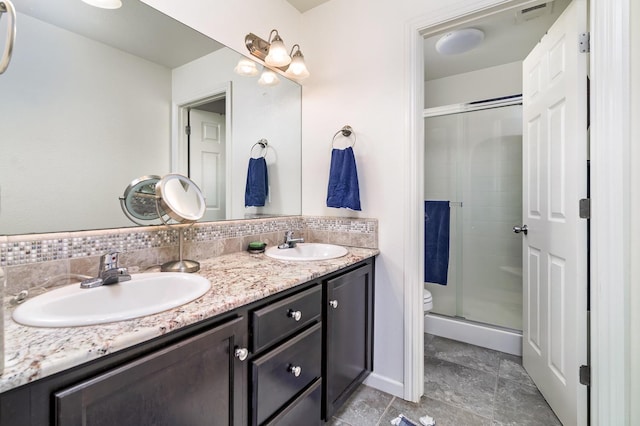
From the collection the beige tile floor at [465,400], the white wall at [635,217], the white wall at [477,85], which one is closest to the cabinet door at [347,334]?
the beige tile floor at [465,400]

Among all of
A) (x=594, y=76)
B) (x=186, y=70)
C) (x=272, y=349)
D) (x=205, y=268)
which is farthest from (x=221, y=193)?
(x=594, y=76)

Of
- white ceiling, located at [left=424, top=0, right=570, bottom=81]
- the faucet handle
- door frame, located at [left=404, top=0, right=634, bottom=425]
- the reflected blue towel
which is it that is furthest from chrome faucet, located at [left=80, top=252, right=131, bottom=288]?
the reflected blue towel

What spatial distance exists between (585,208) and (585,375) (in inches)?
→ 29.2

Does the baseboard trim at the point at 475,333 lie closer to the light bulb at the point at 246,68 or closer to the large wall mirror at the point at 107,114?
the large wall mirror at the point at 107,114

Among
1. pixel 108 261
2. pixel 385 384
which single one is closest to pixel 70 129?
pixel 108 261

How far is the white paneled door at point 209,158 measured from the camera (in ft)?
4.56

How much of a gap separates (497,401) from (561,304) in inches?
25.9

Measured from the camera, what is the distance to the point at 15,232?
850mm

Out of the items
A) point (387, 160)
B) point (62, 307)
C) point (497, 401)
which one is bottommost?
point (497, 401)

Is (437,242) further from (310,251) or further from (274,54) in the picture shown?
(274,54)

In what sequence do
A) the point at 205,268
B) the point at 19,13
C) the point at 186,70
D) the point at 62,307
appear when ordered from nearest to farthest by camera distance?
the point at 62,307
the point at 19,13
the point at 205,268
the point at 186,70

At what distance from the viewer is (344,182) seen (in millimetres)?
1662

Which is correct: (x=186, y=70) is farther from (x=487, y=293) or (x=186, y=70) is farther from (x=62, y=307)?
(x=487, y=293)

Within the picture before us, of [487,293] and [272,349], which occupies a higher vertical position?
[272,349]
